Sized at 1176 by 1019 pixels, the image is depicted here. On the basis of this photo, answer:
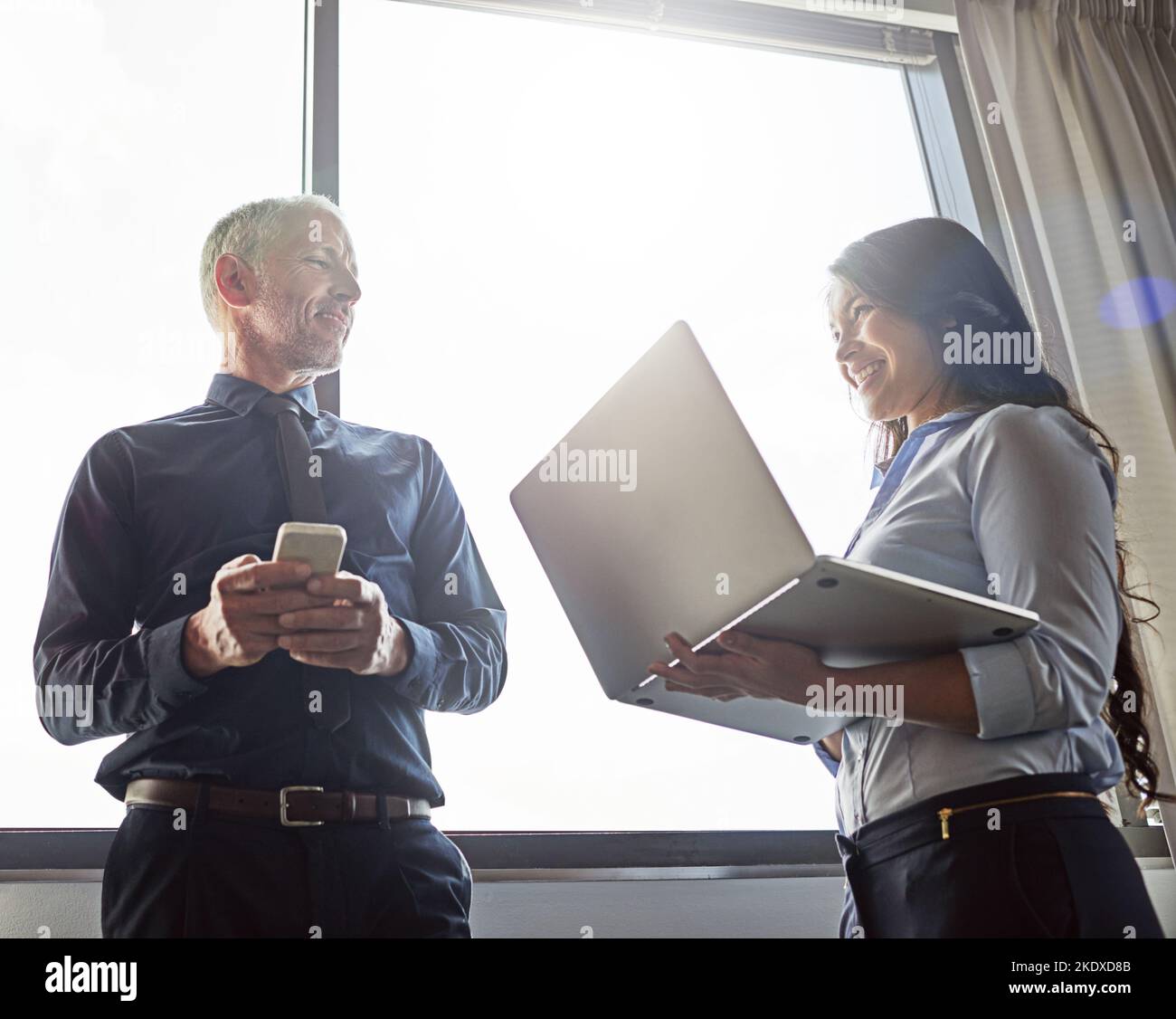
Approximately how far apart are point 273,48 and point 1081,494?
6.45ft

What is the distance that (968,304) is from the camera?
1354mm

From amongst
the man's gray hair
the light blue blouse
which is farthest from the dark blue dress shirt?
the light blue blouse

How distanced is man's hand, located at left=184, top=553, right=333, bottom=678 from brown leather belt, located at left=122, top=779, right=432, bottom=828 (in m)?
0.14

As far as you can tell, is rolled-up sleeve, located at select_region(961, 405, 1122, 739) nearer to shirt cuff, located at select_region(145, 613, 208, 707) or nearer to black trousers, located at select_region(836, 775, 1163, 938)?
black trousers, located at select_region(836, 775, 1163, 938)

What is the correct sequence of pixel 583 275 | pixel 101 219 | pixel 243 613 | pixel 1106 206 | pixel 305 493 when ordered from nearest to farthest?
pixel 243 613 → pixel 305 493 → pixel 101 219 → pixel 583 275 → pixel 1106 206

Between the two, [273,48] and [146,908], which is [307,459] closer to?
[146,908]

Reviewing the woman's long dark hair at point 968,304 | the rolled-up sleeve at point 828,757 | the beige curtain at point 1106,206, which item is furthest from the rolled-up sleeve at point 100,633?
the beige curtain at point 1106,206

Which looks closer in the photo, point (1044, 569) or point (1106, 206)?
point (1044, 569)

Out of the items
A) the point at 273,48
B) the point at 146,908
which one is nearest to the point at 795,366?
the point at 273,48

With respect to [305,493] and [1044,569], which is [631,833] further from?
[1044,569]

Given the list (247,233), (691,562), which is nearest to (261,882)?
(691,562)

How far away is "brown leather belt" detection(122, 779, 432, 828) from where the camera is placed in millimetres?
1149

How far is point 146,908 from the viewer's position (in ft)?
3.64

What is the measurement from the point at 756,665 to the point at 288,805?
570mm
